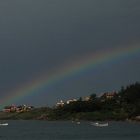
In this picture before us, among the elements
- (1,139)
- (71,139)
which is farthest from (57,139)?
(1,139)

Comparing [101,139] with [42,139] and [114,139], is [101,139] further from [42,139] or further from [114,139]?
[42,139]

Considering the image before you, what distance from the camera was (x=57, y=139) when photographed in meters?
141

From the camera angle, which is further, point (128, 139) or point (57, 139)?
point (57, 139)

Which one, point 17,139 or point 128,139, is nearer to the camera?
point 128,139

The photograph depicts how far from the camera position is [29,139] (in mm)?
138000

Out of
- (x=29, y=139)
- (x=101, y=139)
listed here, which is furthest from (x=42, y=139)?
(x=101, y=139)

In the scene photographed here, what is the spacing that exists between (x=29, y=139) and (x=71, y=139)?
33.3 feet

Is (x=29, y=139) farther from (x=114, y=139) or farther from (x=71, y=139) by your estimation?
(x=114, y=139)

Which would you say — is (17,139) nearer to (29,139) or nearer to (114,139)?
(29,139)

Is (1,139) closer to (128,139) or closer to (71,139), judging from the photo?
(71,139)

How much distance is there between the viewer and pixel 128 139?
434 ft

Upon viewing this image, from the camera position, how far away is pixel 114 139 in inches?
5256

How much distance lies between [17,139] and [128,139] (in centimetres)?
2820

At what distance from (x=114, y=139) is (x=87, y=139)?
6498 mm
